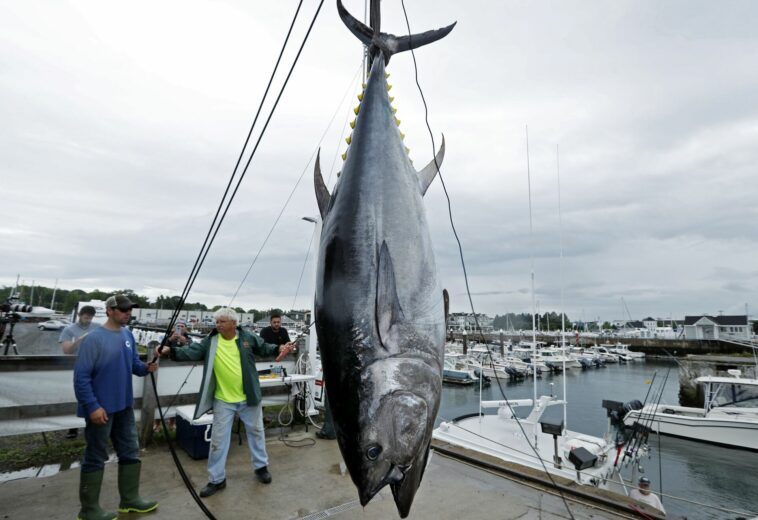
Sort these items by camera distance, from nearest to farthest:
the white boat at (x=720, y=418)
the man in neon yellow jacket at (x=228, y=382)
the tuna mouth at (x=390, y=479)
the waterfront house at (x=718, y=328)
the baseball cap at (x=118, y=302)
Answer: the tuna mouth at (x=390, y=479) → the baseball cap at (x=118, y=302) → the man in neon yellow jacket at (x=228, y=382) → the white boat at (x=720, y=418) → the waterfront house at (x=718, y=328)

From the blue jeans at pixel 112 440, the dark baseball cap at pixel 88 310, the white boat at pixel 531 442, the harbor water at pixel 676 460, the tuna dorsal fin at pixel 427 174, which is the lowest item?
the harbor water at pixel 676 460

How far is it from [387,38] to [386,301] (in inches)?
57.3

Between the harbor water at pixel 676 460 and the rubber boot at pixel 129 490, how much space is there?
415cm

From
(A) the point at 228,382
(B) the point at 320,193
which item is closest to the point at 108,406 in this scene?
(A) the point at 228,382

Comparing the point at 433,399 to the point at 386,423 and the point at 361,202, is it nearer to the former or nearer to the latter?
the point at 386,423

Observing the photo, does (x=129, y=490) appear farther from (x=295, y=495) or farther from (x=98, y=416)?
(x=295, y=495)

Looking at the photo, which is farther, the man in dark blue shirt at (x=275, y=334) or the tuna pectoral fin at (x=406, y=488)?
the man in dark blue shirt at (x=275, y=334)

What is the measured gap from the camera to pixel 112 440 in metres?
3.01

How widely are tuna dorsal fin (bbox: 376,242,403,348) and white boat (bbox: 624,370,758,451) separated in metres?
15.1

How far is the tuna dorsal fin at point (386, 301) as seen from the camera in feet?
4.41

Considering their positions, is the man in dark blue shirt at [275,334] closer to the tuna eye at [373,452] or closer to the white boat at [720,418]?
the tuna eye at [373,452]

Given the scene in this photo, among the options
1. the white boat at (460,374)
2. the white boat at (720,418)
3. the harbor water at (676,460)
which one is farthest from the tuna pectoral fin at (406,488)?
the white boat at (460,374)

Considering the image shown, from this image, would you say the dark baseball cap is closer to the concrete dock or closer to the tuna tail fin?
the concrete dock

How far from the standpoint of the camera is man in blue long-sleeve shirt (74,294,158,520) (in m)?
2.76
